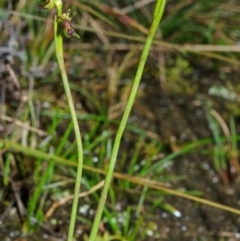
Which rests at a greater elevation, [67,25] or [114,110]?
[67,25]

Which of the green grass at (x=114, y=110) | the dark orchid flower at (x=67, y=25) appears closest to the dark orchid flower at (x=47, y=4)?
the dark orchid flower at (x=67, y=25)

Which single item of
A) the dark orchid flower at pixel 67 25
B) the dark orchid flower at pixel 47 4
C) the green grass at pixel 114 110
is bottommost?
Answer: the green grass at pixel 114 110

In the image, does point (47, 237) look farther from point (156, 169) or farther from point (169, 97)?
point (169, 97)

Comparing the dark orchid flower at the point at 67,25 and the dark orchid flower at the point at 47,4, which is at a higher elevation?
the dark orchid flower at the point at 47,4

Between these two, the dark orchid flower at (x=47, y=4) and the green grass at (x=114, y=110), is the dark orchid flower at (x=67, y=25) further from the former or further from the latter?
the green grass at (x=114, y=110)

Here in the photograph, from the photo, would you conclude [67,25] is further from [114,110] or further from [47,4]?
[114,110]

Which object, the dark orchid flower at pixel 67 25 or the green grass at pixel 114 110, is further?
the green grass at pixel 114 110

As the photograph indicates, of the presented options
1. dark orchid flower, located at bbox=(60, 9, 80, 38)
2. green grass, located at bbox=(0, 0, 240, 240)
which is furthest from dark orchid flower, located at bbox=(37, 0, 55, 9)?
green grass, located at bbox=(0, 0, 240, 240)

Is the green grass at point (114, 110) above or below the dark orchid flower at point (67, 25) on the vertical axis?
below

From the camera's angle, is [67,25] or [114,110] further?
[114,110]

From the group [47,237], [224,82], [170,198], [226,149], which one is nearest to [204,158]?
[226,149]

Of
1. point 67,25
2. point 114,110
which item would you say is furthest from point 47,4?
point 114,110
